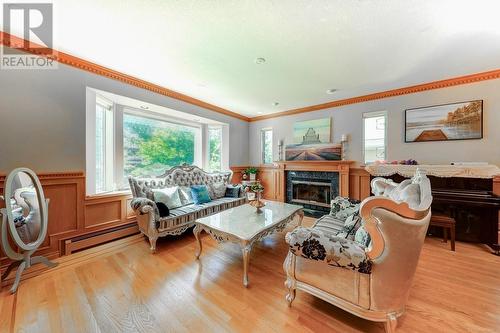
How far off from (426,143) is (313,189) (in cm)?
219

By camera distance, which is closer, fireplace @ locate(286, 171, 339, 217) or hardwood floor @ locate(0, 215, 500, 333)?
hardwood floor @ locate(0, 215, 500, 333)

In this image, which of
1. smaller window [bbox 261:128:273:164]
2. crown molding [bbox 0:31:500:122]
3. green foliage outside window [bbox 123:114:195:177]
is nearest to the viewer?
crown molding [bbox 0:31:500:122]

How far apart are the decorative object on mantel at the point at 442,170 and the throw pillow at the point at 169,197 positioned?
3.47 m

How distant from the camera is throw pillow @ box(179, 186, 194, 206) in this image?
327 cm

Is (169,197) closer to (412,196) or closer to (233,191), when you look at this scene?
(233,191)

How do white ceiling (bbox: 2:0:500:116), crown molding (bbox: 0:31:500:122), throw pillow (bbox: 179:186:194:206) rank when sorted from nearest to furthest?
white ceiling (bbox: 2:0:500:116)
crown molding (bbox: 0:31:500:122)
throw pillow (bbox: 179:186:194:206)

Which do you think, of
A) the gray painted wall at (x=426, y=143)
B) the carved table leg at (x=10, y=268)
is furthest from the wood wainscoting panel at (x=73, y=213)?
the gray painted wall at (x=426, y=143)

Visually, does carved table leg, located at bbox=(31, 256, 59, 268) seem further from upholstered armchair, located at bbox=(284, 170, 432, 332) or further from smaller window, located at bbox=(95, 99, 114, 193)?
upholstered armchair, located at bbox=(284, 170, 432, 332)

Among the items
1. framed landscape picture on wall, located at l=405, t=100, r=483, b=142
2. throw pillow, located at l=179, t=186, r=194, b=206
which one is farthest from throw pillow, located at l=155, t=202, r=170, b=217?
framed landscape picture on wall, located at l=405, t=100, r=483, b=142

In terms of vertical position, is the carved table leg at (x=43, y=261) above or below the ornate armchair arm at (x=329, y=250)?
below

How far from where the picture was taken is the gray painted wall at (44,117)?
6.58 feet

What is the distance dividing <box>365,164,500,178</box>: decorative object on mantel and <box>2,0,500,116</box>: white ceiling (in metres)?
1.41

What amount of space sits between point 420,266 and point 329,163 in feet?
7.38

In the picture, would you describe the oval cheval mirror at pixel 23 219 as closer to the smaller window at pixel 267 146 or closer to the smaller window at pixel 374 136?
the smaller window at pixel 267 146
